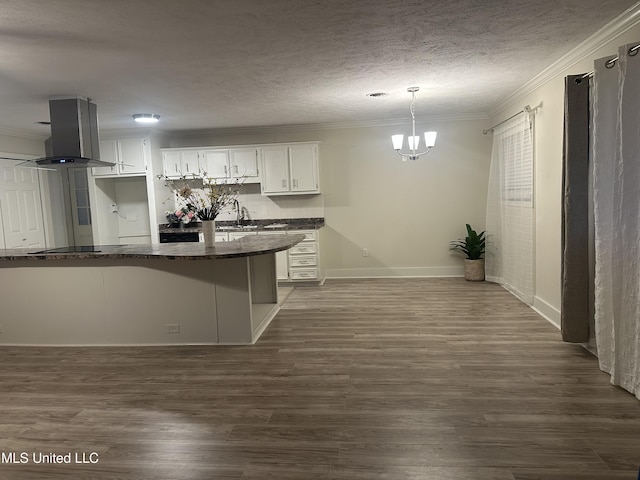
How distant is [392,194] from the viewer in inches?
267

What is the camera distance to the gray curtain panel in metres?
3.31

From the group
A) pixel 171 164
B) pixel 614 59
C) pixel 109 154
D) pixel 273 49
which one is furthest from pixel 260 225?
pixel 614 59

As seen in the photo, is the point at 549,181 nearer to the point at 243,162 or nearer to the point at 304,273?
the point at 304,273

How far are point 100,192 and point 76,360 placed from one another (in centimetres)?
385

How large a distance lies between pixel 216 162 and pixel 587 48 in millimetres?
4987


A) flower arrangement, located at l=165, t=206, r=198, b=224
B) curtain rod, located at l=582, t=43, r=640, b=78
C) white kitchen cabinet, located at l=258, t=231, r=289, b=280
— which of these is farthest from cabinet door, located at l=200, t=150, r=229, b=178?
curtain rod, located at l=582, t=43, r=640, b=78

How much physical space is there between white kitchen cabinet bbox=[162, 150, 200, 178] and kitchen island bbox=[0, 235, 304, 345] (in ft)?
9.17

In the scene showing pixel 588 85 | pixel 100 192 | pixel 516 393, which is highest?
pixel 588 85

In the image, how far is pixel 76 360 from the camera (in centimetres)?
379

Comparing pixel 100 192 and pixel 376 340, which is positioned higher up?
pixel 100 192

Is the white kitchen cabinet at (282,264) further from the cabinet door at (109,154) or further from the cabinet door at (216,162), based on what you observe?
the cabinet door at (109,154)

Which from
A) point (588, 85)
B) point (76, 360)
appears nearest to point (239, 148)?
point (76, 360)

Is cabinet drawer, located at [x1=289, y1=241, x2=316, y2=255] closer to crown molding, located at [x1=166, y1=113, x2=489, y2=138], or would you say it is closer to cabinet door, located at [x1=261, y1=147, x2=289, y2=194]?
cabinet door, located at [x1=261, y1=147, x2=289, y2=194]

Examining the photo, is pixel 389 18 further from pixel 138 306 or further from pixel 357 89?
pixel 138 306
